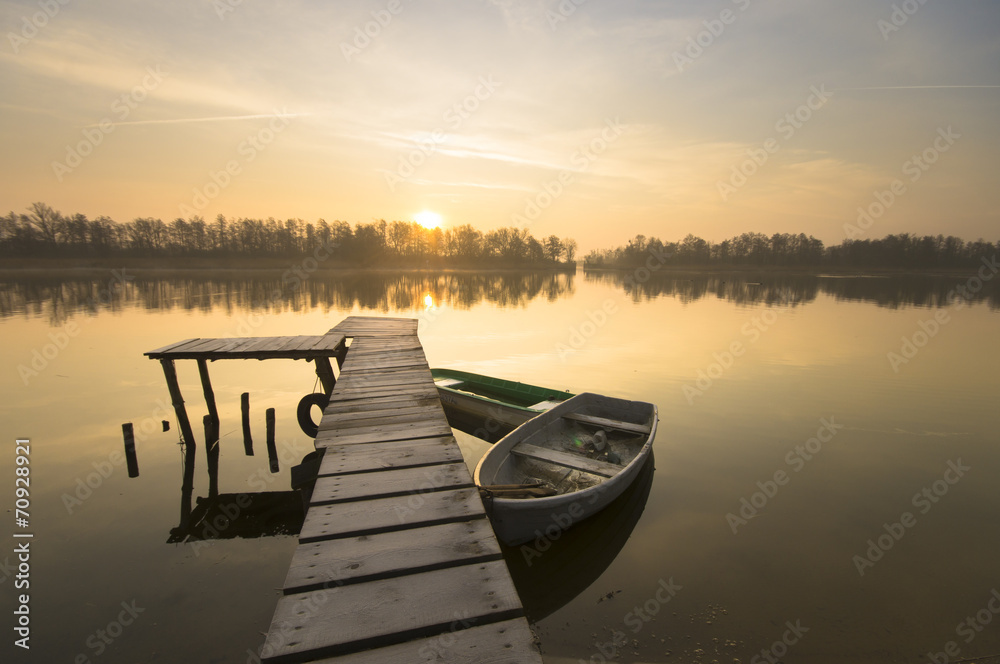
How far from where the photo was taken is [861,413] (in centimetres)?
1254

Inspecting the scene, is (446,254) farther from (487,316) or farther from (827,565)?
(827,565)

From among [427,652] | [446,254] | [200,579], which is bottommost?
[200,579]

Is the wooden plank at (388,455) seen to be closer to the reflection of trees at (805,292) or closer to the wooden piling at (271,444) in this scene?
the wooden piling at (271,444)

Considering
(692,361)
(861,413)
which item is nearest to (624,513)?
(861,413)

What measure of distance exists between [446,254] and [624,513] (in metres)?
122

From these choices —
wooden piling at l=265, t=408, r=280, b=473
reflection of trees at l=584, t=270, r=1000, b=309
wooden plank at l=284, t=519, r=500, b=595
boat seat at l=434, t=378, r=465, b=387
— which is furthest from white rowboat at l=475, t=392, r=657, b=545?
reflection of trees at l=584, t=270, r=1000, b=309

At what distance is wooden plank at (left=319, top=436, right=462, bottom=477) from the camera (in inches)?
179

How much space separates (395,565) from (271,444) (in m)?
8.16

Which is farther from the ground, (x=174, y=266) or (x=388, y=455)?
(x=174, y=266)

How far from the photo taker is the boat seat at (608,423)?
9250 mm

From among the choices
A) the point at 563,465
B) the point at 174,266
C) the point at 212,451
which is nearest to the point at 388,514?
the point at 563,465

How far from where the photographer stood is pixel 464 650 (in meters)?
2.24

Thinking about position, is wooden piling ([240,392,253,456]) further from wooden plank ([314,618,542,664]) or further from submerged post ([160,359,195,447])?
wooden plank ([314,618,542,664])

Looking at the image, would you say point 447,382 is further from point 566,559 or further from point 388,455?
point 388,455
